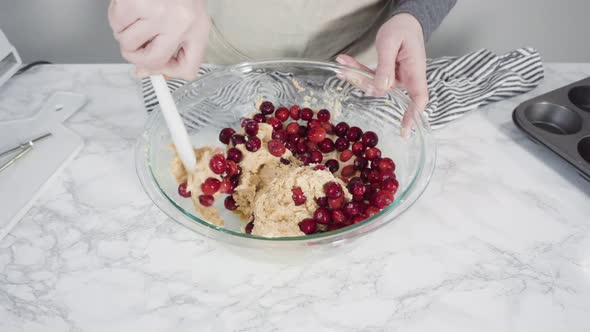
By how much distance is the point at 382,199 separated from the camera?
0.79 m

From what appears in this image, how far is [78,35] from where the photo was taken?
6.21 ft

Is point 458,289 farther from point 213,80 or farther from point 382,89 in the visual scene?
point 213,80

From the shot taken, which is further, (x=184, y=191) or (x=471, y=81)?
(x=471, y=81)

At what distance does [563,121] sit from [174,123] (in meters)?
0.87

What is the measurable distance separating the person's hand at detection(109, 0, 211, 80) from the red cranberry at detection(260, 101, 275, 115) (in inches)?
9.6

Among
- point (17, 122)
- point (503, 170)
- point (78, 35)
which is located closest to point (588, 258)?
point (503, 170)

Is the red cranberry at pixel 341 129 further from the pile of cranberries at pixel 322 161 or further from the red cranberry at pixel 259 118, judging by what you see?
the red cranberry at pixel 259 118

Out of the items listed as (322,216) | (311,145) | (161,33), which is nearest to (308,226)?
(322,216)

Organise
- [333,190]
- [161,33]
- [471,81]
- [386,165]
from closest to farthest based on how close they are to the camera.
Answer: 1. [161,33]
2. [333,190]
3. [386,165]
4. [471,81]

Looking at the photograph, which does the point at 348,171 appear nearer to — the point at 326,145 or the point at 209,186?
the point at 326,145

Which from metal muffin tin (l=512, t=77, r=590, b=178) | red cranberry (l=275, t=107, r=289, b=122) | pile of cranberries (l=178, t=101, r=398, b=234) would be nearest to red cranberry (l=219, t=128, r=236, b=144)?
pile of cranberries (l=178, t=101, r=398, b=234)

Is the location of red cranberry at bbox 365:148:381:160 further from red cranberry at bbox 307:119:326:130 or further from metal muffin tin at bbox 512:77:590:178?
metal muffin tin at bbox 512:77:590:178

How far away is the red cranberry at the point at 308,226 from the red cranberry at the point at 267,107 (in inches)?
12.6

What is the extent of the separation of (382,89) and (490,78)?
1.42ft
